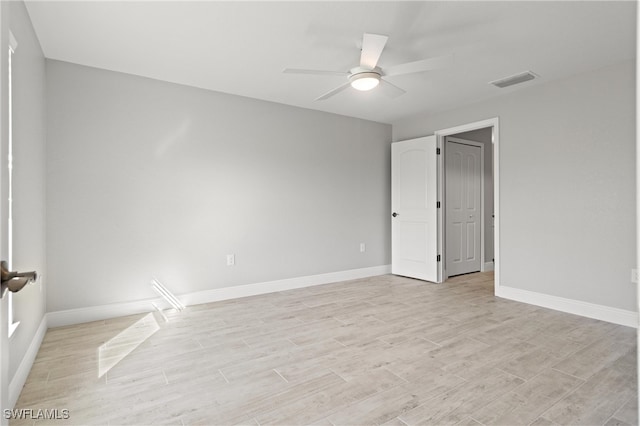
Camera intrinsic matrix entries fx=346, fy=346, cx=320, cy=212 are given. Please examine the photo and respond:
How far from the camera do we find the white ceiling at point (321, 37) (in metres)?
2.33

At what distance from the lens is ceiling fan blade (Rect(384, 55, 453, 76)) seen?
2352 mm

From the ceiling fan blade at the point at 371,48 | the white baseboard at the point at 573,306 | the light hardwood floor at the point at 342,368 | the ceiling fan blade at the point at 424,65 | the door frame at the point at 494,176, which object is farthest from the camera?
the door frame at the point at 494,176

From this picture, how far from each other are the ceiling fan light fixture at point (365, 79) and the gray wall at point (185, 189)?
67.6 inches

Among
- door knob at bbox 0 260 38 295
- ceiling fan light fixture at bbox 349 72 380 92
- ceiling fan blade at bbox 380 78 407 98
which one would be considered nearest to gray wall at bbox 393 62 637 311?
ceiling fan blade at bbox 380 78 407 98

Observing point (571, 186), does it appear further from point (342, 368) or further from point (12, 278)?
point (12, 278)

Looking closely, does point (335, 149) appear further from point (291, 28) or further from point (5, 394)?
point (5, 394)

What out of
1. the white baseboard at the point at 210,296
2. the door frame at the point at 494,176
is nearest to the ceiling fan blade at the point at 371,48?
the door frame at the point at 494,176

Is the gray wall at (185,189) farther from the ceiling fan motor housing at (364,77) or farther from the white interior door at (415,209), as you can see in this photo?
the ceiling fan motor housing at (364,77)

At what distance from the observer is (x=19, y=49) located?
2170mm

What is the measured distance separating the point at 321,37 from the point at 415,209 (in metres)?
3.01

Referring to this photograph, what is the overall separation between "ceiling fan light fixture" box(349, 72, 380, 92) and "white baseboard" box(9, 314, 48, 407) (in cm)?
296

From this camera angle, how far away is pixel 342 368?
227 cm

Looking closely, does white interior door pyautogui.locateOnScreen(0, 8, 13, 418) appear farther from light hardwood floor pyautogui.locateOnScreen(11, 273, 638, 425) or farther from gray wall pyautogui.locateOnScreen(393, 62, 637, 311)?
gray wall pyautogui.locateOnScreen(393, 62, 637, 311)

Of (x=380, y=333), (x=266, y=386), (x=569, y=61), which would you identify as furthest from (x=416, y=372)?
(x=569, y=61)
